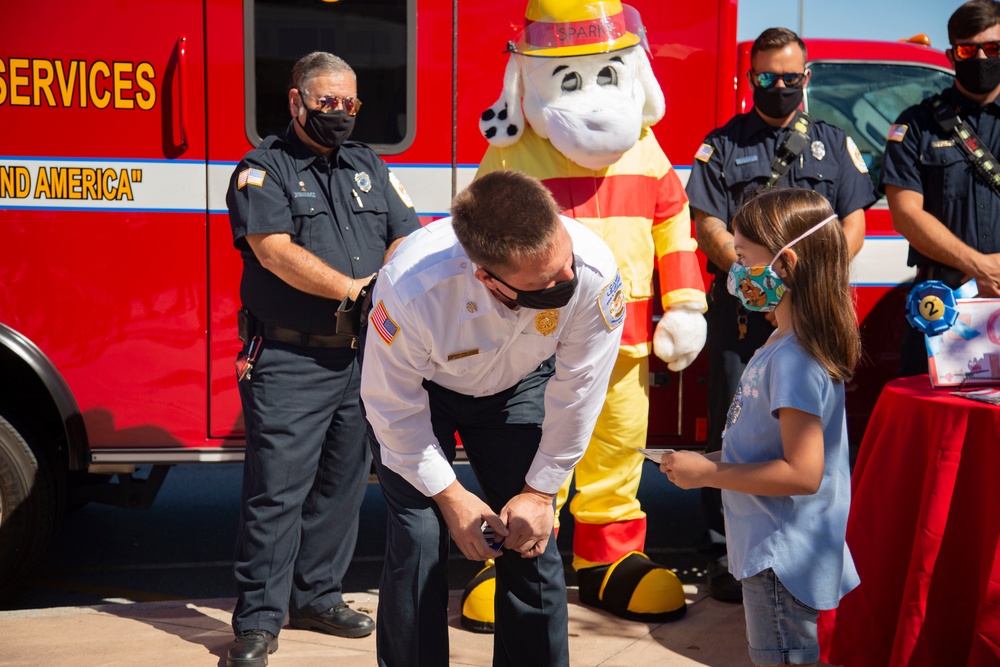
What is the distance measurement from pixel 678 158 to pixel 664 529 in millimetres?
2005

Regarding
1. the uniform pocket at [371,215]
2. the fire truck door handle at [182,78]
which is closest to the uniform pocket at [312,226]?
the uniform pocket at [371,215]

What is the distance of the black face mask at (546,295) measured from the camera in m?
2.32

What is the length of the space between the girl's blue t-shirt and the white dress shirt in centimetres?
37

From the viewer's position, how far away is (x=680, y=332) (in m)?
4.04

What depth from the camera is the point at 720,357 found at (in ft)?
13.7

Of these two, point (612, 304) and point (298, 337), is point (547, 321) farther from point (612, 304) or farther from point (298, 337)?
point (298, 337)

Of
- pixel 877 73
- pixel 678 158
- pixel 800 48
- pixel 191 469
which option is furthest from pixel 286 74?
pixel 191 469

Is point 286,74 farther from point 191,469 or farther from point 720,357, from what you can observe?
point 191,469

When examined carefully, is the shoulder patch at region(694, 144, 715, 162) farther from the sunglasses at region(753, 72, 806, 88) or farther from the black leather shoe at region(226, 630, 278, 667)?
the black leather shoe at region(226, 630, 278, 667)

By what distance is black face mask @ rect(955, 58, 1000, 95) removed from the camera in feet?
13.3

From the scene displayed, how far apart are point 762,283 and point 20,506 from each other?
10.1ft

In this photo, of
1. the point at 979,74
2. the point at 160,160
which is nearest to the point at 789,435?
the point at 979,74

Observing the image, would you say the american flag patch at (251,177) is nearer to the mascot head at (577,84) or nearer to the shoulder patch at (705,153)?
the mascot head at (577,84)

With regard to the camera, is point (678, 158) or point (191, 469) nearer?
point (678, 158)
